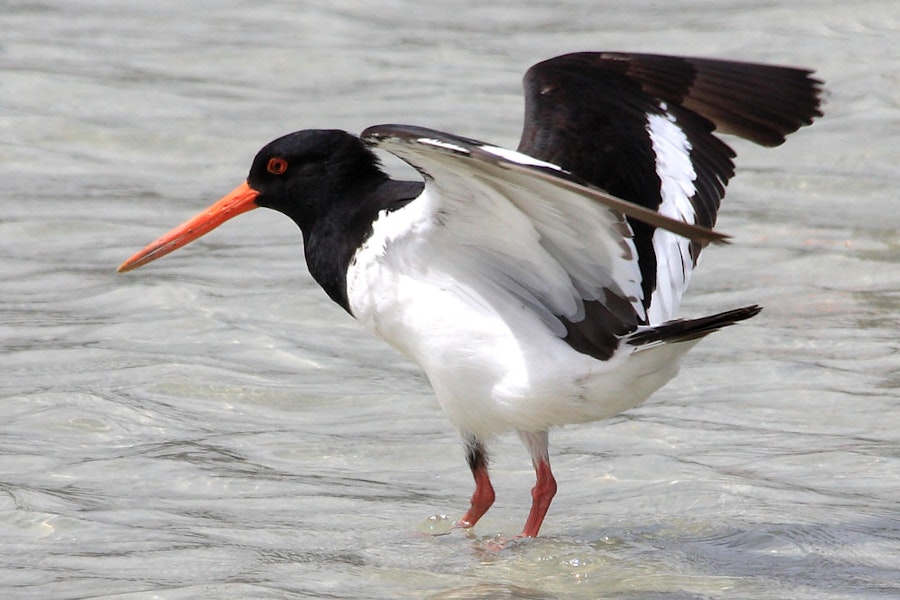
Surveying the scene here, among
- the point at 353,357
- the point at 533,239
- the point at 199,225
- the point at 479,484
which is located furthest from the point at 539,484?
the point at 353,357

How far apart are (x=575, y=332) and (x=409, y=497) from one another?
3.47 ft

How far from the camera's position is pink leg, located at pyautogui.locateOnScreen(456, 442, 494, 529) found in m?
5.39

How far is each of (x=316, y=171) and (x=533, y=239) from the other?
3.78ft

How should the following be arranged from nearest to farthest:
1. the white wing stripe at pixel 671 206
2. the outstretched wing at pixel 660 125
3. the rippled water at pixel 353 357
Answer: the rippled water at pixel 353 357
the white wing stripe at pixel 671 206
the outstretched wing at pixel 660 125

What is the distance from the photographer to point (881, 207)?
8.59 m

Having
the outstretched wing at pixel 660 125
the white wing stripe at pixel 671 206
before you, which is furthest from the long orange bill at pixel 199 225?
the white wing stripe at pixel 671 206

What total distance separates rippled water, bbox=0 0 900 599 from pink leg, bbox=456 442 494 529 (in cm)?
10

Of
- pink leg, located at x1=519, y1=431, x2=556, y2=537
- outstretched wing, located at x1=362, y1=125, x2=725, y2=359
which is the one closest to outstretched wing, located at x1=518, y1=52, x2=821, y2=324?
outstretched wing, located at x1=362, y1=125, x2=725, y2=359

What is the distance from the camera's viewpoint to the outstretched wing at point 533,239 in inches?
173

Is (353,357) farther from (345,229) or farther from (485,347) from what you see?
(485,347)

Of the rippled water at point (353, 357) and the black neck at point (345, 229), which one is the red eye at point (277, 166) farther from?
the rippled water at point (353, 357)

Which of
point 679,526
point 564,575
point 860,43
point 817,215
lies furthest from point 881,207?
point 564,575

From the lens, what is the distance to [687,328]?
456cm

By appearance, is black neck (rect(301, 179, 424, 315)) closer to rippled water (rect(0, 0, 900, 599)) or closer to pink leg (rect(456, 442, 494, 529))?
pink leg (rect(456, 442, 494, 529))
